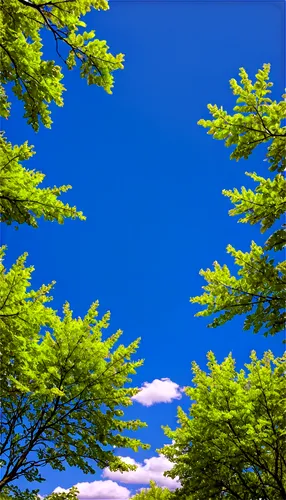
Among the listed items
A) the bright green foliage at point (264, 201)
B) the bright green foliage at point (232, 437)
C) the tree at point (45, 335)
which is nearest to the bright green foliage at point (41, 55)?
the tree at point (45, 335)

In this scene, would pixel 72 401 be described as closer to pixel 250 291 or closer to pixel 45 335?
pixel 45 335

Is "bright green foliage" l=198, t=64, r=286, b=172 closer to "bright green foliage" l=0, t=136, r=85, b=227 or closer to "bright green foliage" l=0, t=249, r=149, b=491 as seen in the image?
"bright green foliage" l=0, t=136, r=85, b=227

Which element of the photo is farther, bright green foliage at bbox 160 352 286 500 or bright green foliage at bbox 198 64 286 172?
bright green foliage at bbox 160 352 286 500

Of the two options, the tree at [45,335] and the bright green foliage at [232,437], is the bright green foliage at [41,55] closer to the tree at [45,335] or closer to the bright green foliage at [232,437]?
the tree at [45,335]

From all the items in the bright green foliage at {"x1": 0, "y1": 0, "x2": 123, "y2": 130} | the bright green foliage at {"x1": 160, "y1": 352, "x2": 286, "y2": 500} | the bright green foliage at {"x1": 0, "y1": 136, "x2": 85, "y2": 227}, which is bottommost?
the bright green foliage at {"x1": 160, "y1": 352, "x2": 286, "y2": 500}

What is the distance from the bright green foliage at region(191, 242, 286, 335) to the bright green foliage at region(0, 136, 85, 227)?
3.00 meters

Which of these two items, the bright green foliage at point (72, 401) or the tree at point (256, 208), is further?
the bright green foliage at point (72, 401)

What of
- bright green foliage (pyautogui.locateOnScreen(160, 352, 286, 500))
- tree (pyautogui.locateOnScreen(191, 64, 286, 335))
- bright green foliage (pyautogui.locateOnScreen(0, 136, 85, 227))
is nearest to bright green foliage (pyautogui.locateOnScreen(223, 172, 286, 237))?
tree (pyautogui.locateOnScreen(191, 64, 286, 335))

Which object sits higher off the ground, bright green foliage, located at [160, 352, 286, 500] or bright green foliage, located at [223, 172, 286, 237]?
bright green foliage, located at [223, 172, 286, 237]

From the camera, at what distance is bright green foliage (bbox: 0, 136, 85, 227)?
257 inches

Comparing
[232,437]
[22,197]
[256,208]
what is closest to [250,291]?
[256,208]

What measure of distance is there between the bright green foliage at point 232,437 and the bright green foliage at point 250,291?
5.44 m

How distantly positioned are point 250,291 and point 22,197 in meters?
4.62

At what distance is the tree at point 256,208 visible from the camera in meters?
6.71
